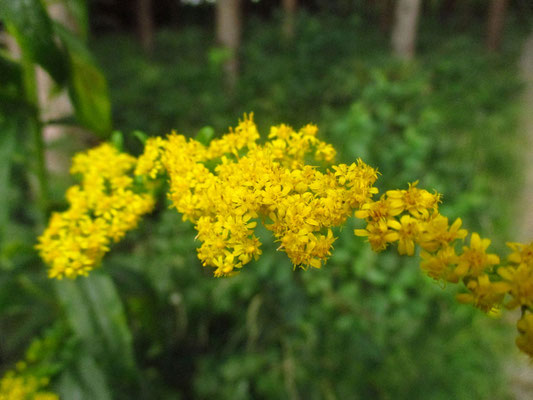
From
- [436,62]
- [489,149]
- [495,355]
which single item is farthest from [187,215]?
[436,62]

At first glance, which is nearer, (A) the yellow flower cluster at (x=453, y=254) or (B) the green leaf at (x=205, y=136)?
(A) the yellow flower cluster at (x=453, y=254)

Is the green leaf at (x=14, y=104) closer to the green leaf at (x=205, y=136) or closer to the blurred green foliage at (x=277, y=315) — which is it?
the blurred green foliage at (x=277, y=315)

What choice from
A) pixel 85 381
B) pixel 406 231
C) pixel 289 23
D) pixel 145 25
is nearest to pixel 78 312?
pixel 85 381

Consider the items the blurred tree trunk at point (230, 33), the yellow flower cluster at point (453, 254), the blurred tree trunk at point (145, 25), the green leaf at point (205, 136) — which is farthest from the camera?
the blurred tree trunk at point (145, 25)

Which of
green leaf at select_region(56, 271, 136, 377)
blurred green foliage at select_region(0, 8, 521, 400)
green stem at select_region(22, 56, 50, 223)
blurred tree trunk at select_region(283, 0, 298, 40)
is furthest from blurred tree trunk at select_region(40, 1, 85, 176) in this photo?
blurred tree trunk at select_region(283, 0, 298, 40)

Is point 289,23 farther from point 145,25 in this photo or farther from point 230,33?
point 145,25

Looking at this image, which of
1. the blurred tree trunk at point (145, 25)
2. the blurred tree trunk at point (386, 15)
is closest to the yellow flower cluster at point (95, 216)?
the blurred tree trunk at point (145, 25)
